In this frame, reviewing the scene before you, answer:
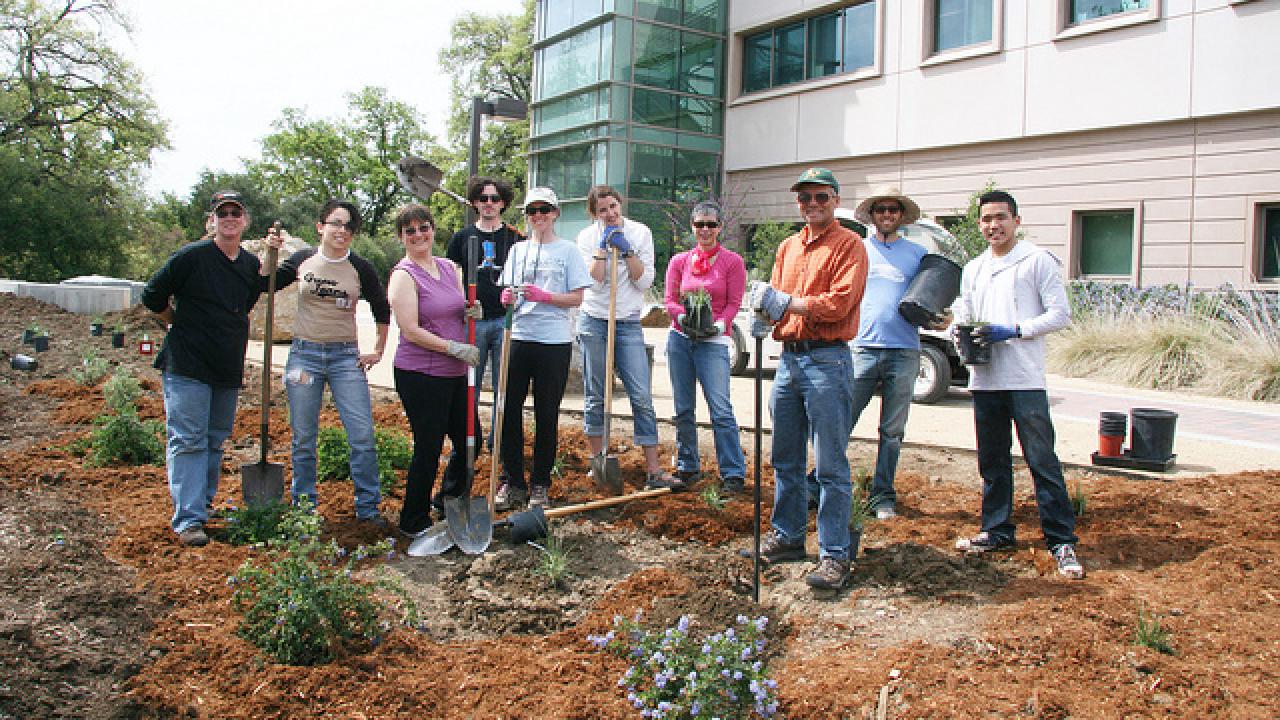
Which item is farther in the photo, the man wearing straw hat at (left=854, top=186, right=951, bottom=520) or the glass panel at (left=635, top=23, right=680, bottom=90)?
the glass panel at (left=635, top=23, right=680, bottom=90)

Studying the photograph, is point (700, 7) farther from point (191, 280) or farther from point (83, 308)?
point (191, 280)

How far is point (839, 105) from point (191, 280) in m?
17.7

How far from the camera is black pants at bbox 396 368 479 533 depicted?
4840mm

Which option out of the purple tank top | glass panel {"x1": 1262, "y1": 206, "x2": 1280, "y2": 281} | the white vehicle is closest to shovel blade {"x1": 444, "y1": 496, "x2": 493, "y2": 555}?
the purple tank top

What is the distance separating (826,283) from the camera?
13.7 feet

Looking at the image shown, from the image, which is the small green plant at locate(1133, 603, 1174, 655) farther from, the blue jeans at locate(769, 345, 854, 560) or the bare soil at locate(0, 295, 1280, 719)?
the blue jeans at locate(769, 345, 854, 560)

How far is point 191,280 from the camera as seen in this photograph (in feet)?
15.8

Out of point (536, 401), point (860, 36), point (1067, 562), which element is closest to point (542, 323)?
point (536, 401)

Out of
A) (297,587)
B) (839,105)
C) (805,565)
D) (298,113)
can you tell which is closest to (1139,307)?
(839,105)

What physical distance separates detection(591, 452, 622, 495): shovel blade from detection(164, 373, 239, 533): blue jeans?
2.29 meters

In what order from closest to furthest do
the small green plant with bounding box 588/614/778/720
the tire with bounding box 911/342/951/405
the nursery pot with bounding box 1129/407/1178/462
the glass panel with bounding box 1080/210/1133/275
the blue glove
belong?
the small green plant with bounding box 588/614/778/720 < the blue glove < the nursery pot with bounding box 1129/407/1178/462 < the tire with bounding box 911/342/951/405 < the glass panel with bounding box 1080/210/1133/275

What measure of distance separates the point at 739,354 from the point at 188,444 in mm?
8504

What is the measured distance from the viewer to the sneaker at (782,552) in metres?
4.53

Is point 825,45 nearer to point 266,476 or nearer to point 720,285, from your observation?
point 720,285
